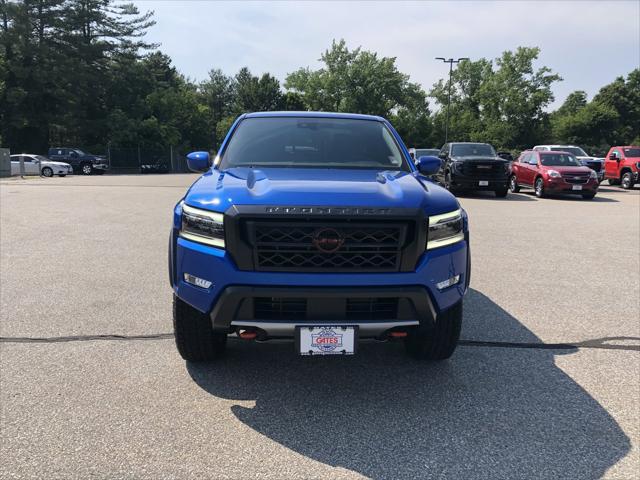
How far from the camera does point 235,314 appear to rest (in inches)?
110

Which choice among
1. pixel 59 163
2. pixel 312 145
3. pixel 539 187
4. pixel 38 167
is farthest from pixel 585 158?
pixel 38 167

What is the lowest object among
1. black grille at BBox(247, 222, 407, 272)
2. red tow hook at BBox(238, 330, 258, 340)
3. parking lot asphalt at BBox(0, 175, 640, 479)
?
parking lot asphalt at BBox(0, 175, 640, 479)

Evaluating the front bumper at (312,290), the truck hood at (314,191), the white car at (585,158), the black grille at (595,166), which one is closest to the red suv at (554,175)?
the white car at (585,158)

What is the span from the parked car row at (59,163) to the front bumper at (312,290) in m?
32.4

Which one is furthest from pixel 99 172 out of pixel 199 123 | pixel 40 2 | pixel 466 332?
pixel 466 332

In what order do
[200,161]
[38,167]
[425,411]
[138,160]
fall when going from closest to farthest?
[425,411] < [200,161] < [38,167] < [138,160]

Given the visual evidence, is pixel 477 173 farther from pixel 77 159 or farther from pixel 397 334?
pixel 77 159

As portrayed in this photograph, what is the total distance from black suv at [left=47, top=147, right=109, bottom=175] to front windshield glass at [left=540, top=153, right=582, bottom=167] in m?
30.6

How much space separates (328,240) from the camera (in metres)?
2.79

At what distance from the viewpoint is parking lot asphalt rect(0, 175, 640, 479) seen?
251 cm

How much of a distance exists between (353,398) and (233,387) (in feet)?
2.58

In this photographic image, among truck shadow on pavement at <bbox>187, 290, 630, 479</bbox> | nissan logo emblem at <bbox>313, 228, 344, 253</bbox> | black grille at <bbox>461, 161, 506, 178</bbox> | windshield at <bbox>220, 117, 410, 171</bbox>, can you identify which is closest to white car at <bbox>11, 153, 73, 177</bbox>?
black grille at <bbox>461, 161, 506, 178</bbox>

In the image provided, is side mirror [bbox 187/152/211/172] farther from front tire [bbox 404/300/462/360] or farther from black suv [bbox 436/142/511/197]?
black suv [bbox 436/142/511/197]

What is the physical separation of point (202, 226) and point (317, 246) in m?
0.69
